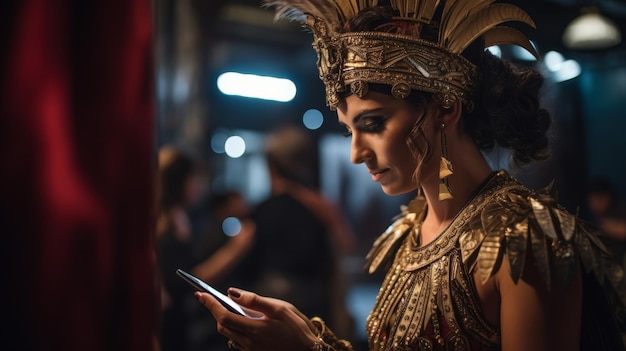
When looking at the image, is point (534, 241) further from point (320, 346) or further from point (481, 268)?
point (320, 346)

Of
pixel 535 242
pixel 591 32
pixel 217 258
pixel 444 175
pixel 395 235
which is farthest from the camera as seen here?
pixel 217 258

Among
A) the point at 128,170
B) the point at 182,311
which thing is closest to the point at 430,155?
the point at 128,170

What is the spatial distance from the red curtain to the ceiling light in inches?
61.5

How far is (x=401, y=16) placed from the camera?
1.22 meters

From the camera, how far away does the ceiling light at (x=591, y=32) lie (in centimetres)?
192

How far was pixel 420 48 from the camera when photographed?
1.19m

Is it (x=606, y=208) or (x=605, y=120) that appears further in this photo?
(x=606, y=208)

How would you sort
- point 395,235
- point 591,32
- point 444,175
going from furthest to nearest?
point 591,32, point 395,235, point 444,175

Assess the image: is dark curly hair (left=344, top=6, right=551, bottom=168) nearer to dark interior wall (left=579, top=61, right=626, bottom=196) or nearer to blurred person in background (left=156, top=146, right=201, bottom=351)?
dark interior wall (left=579, top=61, right=626, bottom=196)

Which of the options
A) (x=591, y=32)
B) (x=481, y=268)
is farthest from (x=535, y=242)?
(x=591, y=32)

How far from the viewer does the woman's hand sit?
115cm

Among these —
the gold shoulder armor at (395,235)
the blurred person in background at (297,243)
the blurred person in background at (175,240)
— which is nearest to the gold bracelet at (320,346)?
the gold shoulder armor at (395,235)

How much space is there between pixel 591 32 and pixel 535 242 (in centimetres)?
130

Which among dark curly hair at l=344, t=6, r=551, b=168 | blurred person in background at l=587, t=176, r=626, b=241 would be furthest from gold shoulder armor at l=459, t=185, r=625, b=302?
blurred person in background at l=587, t=176, r=626, b=241
